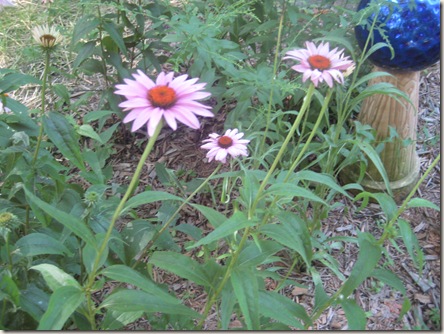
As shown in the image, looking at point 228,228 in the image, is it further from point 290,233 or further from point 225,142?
point 225,142

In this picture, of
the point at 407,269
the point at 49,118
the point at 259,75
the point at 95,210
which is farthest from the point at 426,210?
the point at 49,118

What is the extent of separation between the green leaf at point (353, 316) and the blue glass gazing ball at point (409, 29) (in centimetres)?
76

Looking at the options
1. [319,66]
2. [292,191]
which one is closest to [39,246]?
[292,191]

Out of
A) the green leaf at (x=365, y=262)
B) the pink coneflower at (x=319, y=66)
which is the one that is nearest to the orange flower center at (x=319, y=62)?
the pink coneflower at (x=319, y=66)

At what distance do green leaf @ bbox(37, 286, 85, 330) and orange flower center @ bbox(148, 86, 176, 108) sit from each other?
14.8 inches

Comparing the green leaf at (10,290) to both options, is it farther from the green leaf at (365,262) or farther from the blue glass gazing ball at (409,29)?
the blue glass gazing ball at (409,29)

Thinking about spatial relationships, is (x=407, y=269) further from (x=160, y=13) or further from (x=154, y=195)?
(x=160, y=13)

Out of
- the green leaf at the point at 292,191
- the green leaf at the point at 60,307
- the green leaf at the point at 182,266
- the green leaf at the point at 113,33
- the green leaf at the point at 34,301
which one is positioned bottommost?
the green leaf at the point at 60,307

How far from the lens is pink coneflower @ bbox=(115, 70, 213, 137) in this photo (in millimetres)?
750

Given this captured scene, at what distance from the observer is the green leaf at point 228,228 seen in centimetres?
92

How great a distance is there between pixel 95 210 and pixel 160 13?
3.12ft

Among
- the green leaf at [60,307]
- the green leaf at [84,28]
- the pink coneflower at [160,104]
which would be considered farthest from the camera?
the green leaf at [84,28]

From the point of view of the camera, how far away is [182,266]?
43.5 inches

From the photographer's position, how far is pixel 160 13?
192cm
